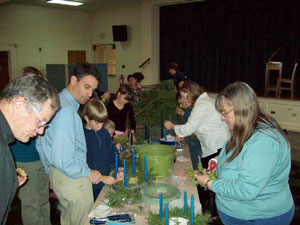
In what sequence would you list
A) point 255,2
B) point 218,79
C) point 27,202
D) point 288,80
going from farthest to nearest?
1. point 218,79
2. point 255,2
3. point 288,80
4. point 27,202

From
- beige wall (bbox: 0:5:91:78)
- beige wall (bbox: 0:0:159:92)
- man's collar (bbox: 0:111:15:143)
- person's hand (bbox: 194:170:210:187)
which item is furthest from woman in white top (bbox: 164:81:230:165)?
beige wall (bbox: 0:5:91:78)

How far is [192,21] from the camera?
8.68 m

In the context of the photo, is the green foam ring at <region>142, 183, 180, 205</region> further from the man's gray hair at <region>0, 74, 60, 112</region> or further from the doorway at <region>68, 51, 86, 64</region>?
the doorway at <region>68, 51, 86, 64</region>

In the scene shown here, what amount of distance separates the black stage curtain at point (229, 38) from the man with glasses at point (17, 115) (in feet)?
23.8

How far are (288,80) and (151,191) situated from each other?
622cm

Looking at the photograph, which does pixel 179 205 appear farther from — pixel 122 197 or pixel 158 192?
pixel 122 197

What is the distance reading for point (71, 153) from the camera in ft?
5.52

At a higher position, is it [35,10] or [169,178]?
[35,10]

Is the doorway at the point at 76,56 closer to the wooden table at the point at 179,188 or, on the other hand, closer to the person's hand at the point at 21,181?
the wooden table at the point at 179,188

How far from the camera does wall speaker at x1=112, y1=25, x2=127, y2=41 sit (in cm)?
1010

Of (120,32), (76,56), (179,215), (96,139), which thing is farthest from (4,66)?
(179,215)

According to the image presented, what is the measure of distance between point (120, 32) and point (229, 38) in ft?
13.1

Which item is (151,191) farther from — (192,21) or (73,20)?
(73,20)

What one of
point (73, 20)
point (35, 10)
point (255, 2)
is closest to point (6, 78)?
point (35, 10)
